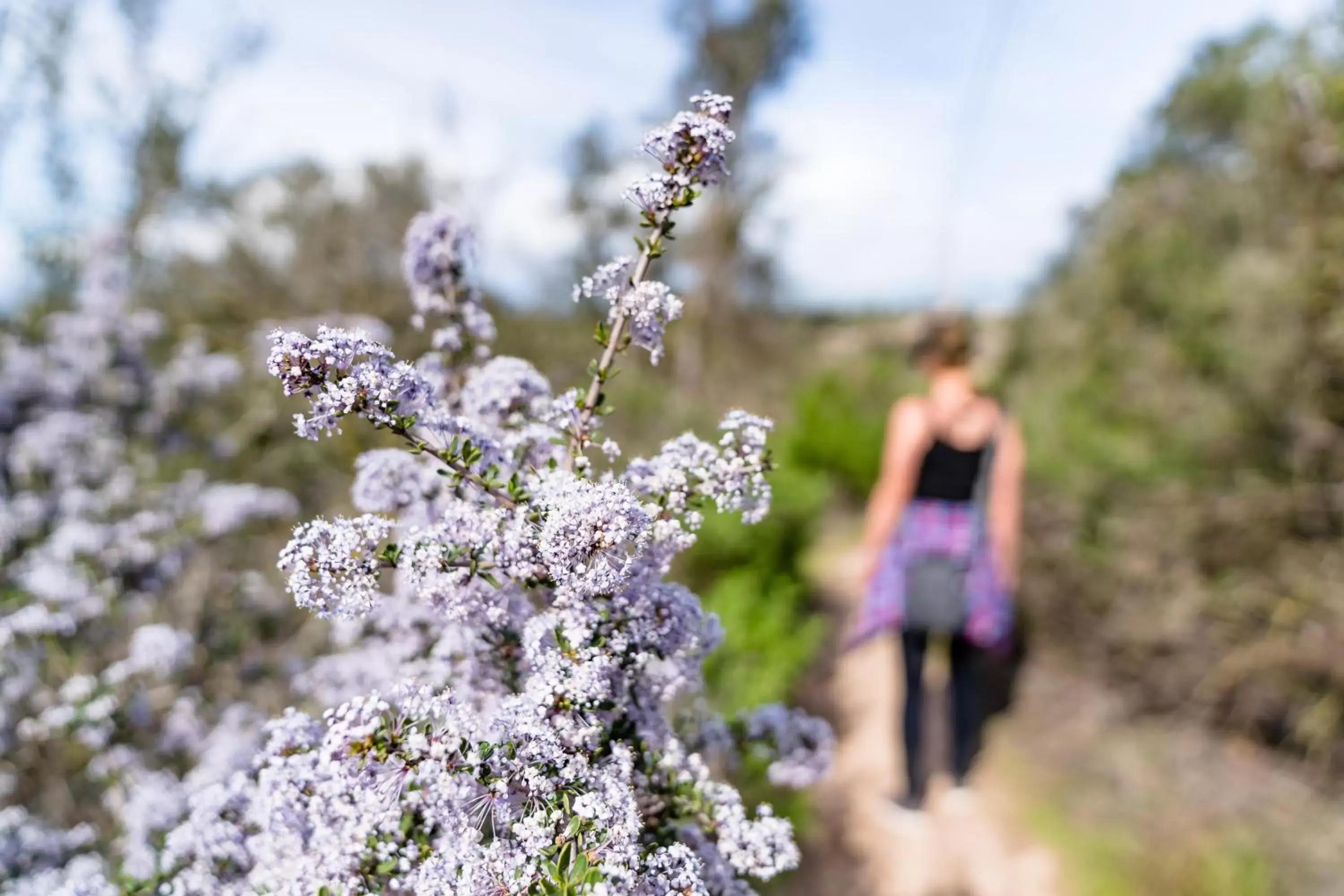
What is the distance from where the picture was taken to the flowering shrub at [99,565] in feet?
7.76

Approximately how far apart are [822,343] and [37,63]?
20.3 meters

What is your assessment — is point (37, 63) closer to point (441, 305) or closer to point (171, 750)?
point (171, 750)

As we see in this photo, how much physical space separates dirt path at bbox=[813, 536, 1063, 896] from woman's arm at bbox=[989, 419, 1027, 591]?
4.49 ft

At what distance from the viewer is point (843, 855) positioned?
14.2 feet

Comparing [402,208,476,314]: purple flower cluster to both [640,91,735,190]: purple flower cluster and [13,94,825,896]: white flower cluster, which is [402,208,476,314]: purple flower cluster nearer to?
[13,94,825,896]: white flower cluster

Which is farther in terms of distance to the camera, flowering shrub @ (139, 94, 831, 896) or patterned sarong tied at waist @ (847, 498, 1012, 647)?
patterned sarong tied at waist @ (847, 498, 1012, 647)

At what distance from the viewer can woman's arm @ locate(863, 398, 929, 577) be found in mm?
4102

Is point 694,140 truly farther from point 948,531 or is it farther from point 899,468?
point 948,531

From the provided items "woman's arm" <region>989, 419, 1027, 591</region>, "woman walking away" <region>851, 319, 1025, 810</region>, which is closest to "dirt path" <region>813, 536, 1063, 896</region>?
"woman walking away" <region>851, 319, 1025, 810</region>

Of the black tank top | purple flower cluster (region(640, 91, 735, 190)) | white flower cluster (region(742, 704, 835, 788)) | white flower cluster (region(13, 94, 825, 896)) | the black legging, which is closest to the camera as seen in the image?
white flower cluster (region(13, 94, 825, 896))

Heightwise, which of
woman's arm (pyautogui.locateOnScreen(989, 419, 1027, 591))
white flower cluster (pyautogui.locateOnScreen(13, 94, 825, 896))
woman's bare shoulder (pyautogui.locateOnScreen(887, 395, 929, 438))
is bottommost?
white flower cluster (pyautogui.locateOnScreen(13, 94, 825, 896))

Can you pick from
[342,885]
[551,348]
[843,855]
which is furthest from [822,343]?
[342,885]

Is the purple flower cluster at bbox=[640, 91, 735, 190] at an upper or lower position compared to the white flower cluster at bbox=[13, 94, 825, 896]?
upper

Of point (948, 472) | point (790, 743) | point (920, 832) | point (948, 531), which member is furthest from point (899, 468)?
point (790, 743)
